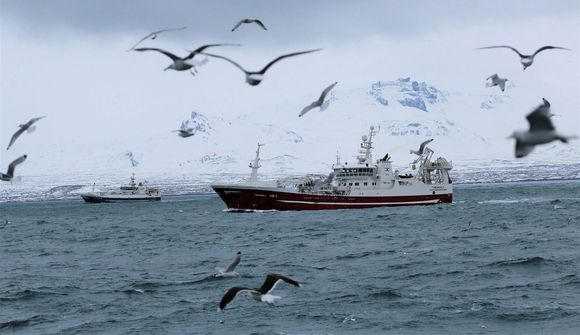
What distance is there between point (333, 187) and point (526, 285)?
64.9 m

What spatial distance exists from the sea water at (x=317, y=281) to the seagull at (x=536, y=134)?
17.1 meters

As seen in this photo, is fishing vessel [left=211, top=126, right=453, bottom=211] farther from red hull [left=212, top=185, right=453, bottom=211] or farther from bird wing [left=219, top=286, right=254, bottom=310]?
bird wing [left=219, top=286, right=254, bottom=310]

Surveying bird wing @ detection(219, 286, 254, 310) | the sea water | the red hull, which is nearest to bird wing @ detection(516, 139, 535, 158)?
bird wing @ detection(219, 286, 254, 310)

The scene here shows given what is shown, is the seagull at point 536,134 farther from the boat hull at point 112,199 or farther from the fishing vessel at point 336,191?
the boat hull at point 112,199

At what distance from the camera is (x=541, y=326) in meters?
26.5

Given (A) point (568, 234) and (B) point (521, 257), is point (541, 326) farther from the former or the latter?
(A) point (568, 234)

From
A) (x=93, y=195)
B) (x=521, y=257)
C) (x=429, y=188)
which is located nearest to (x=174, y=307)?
(x=521, y=257)

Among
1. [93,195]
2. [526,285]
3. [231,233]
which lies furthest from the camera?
[93,195]

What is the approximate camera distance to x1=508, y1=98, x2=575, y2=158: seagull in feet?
30.7

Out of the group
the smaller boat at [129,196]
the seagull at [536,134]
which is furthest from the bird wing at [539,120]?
the smaller boat at [129,196]

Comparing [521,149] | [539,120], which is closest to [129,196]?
[539,120]

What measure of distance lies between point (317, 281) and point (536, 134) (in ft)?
93.7

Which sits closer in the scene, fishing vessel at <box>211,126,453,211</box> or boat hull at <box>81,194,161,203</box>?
fishing vessel at <box>211,126,453,211</box>

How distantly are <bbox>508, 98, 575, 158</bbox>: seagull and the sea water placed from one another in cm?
1708
